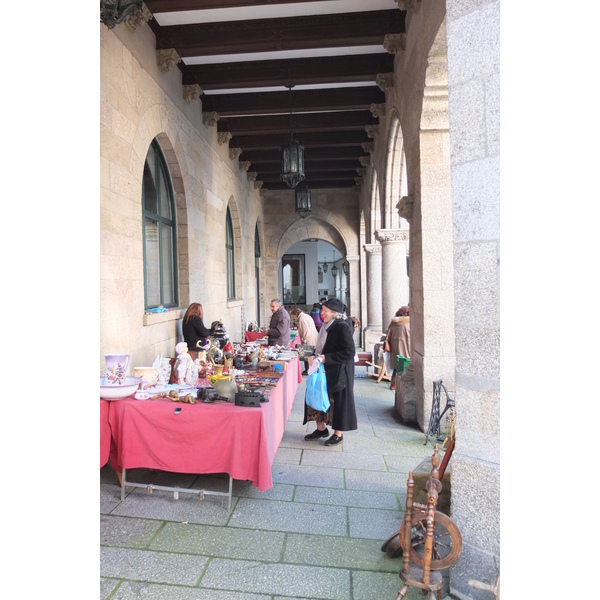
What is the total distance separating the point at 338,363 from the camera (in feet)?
13.3

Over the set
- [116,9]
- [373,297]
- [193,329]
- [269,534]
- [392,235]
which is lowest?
[269,534]

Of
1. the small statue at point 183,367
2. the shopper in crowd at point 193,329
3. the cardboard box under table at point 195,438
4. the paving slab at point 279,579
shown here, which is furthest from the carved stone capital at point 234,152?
the paving slab at point 279,579

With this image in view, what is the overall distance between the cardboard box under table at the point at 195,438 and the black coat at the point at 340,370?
3.50 feet

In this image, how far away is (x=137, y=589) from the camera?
2.16m

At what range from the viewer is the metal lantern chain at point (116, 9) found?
2.99 meters

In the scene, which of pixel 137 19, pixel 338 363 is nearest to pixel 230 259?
pixel 137 19

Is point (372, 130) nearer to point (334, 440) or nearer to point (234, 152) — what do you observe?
point (234, 152)

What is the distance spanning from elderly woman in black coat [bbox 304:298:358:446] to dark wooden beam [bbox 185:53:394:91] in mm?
3689

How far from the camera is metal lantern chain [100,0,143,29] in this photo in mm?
2986

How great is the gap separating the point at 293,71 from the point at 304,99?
38.5 inches

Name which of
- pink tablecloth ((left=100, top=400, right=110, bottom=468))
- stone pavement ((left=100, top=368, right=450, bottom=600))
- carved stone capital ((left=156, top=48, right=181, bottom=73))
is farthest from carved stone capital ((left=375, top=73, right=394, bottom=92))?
pink tablecloth ((left=100, top=400, right=110, bottom=468))

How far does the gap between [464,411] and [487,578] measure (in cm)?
77
